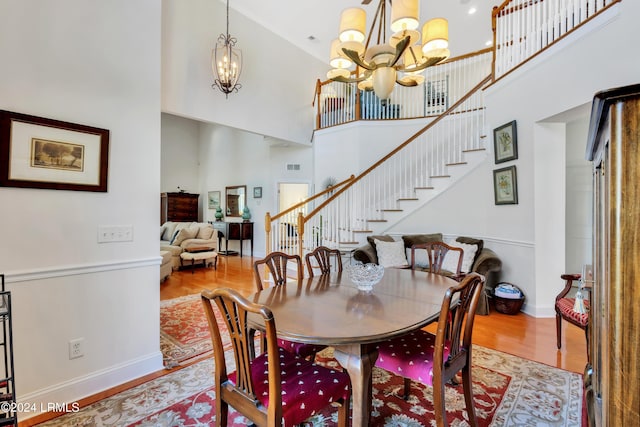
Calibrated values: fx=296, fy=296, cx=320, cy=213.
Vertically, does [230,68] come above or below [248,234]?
above

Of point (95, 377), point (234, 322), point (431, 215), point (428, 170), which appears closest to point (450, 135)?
point (428, 170)

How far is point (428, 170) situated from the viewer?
202 inches

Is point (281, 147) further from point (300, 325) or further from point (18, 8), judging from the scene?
point (300, 325)

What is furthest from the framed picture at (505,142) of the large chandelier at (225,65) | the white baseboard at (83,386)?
the white baseboard at (83,386)

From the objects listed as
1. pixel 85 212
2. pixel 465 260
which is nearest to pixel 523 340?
pixel 465 260

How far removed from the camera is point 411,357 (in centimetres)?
157

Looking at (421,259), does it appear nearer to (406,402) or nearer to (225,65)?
(406,402)

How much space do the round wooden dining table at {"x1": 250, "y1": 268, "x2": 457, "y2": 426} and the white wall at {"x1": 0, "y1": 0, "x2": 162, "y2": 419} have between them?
3.82 ft

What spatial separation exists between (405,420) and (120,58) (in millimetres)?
3076

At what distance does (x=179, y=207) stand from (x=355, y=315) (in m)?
8.51

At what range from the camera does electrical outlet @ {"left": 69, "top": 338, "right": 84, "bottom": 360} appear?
1.95 metres

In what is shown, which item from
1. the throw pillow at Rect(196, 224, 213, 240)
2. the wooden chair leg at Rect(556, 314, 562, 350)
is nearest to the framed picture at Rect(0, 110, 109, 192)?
the wooden chair leg at Rect(556, 314, 562, 350)

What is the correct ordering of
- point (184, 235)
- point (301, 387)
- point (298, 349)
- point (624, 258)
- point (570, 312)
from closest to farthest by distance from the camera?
point (624, 258), point (301, 387), point (298, 349), point (570, 312), point (184, 235)

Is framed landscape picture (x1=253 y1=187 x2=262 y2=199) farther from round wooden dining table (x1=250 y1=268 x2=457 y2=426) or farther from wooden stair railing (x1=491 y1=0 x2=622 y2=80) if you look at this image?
round wooden dining table (x1=250 y1=268 x2=457 y2=426)
